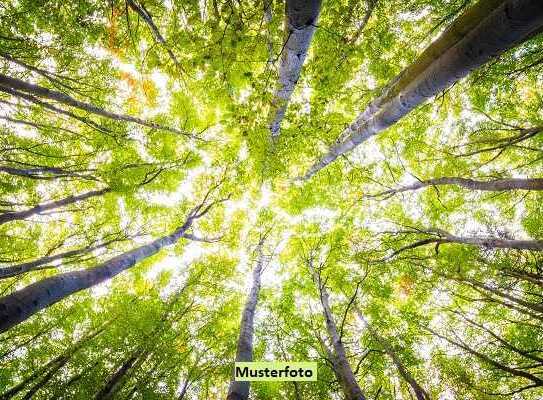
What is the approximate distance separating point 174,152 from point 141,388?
7.26 meters

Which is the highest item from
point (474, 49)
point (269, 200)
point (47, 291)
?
point (269, 200)

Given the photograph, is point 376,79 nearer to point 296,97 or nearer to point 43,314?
point 296,97

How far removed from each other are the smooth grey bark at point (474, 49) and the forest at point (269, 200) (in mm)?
120

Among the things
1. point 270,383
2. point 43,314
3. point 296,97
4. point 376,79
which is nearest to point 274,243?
point 270,383

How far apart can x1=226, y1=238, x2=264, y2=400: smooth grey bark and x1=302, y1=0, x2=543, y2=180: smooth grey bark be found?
16.0 feet

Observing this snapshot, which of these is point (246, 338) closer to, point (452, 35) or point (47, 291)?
point (47, 291)

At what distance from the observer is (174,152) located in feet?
28.0

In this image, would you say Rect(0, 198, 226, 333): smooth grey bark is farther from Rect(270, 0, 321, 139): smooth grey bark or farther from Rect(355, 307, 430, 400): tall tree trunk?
Rect(355, 307, 430, 400): tall tree trunk

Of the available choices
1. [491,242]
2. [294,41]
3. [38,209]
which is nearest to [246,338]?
[491,242]

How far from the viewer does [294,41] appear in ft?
11.5

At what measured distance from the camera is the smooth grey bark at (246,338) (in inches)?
172

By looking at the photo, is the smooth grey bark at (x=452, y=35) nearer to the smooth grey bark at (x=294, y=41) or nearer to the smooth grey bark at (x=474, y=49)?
the smooth grey bark at (x=474, y=49)

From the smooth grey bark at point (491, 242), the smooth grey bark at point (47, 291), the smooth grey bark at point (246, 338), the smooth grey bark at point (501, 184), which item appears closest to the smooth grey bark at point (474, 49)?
the smooth grey bark at point (501, 184)

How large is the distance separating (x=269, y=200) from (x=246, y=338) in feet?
19.4
